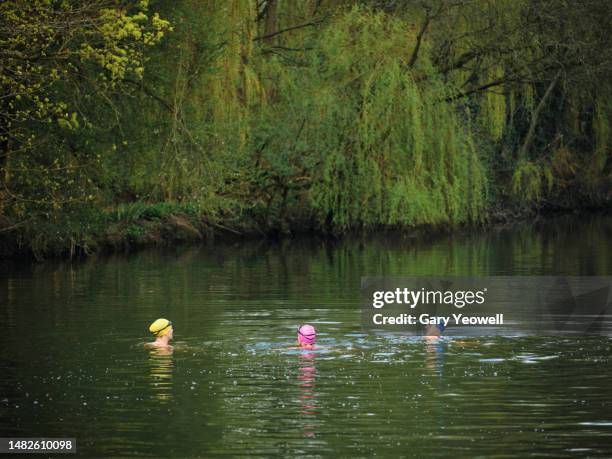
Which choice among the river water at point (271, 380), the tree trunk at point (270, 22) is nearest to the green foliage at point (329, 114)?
the tree trunk at point (270, 22)

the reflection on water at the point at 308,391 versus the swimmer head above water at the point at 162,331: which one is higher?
the swimmer head above water at the point at 162,331

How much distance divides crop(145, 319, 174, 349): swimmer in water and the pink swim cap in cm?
159

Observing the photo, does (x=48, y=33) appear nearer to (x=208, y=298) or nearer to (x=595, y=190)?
(x=208, y=298)

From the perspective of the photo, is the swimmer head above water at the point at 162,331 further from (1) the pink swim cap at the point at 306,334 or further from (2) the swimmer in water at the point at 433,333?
(2) the swimmer in water at the point at 433,333

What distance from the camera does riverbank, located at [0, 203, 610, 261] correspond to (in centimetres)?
3084

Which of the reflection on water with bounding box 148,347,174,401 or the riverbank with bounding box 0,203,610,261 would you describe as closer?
the reflection on water with bounding box 148,347,174,401

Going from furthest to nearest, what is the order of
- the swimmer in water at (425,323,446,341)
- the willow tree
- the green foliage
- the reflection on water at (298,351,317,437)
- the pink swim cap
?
1. the green foliage
2. the willow tree
3. the swimmer in water at (425,323,446,341)
4. the pink swim cap
5. the reflection on water at (298,351,317,437)

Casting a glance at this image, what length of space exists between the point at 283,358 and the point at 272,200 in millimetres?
21708

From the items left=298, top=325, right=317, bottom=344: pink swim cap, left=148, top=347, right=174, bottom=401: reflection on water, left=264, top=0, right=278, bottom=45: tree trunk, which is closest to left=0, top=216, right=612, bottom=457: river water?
left=148, top=347, right=174, bottom=401: reflection on water

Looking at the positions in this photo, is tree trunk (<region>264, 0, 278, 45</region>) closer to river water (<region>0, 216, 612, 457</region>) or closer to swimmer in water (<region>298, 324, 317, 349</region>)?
river water (<region>0, 216, 612, 457</region>)

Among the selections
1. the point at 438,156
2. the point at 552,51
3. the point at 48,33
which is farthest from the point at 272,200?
the point at 48,33

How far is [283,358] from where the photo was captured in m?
16.3

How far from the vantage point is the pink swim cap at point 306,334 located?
16516 millimetres

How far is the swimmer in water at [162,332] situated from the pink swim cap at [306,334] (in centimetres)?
159
